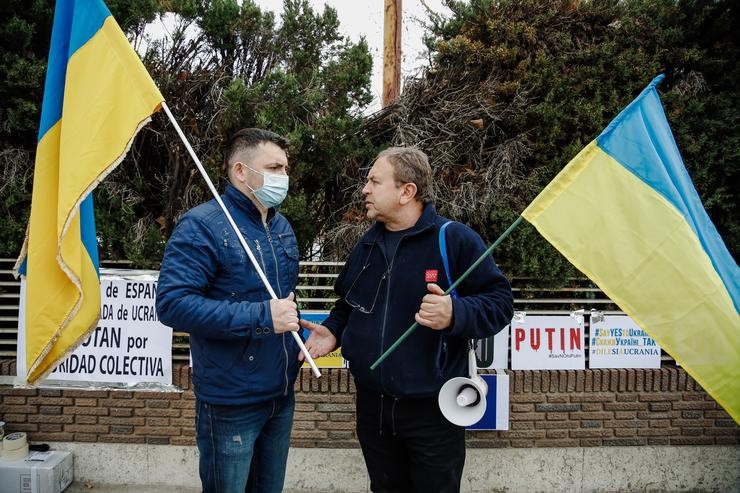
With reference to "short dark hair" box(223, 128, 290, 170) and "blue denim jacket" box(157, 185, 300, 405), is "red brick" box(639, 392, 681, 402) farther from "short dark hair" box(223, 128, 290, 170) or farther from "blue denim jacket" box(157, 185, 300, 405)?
"short dark hair" box(223, 128, 290, 170)

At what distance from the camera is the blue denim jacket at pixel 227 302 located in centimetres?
209

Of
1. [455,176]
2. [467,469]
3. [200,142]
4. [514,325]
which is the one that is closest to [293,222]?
[200,142]

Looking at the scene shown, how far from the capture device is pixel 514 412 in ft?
13.5

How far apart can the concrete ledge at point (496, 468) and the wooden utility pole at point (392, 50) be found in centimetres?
404

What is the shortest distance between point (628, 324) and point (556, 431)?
1030mm

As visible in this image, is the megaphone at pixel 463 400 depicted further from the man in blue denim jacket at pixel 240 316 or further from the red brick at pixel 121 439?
the red brick at pixel 121 439

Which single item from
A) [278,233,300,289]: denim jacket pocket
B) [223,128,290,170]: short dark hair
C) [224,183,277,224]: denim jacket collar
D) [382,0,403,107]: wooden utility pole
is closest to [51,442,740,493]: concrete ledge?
[278,233,300,289]: denim jacket pocket

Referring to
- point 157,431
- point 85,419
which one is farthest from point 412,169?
point 85,419

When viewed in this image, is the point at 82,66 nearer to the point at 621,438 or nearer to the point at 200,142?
the point at 200,142

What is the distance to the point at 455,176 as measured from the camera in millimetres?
4676

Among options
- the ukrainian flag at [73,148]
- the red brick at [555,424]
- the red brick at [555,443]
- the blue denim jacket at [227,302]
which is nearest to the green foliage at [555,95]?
the red brick at [555,424]

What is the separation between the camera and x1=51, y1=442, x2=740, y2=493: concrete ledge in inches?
161

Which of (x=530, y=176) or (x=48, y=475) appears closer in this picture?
(x=48, y=475)

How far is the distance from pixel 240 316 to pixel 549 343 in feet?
9.40
